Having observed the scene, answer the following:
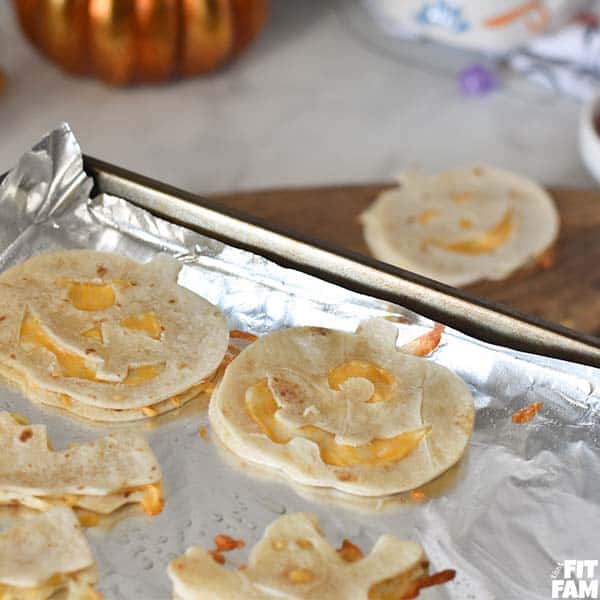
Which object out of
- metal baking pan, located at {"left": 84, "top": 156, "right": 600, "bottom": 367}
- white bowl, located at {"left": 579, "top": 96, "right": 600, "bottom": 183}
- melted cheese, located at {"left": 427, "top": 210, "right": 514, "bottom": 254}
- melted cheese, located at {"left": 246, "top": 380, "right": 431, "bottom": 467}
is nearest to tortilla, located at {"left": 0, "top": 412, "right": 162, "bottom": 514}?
melted cheese, located at {"left": 246, "top": 380, "right": 431, "bottom": 467}

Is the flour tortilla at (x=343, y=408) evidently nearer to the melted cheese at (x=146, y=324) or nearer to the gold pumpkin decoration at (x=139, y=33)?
the melted cheese at (x=146, y=324)

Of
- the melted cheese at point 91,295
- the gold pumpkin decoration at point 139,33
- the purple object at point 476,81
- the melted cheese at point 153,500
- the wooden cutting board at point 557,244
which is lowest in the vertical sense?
the purple object at point 476,81

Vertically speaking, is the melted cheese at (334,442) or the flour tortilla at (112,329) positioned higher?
the flour tortilla at (112,329)

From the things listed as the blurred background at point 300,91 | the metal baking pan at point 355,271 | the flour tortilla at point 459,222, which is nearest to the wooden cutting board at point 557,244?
the flour tortilla at point 459,222

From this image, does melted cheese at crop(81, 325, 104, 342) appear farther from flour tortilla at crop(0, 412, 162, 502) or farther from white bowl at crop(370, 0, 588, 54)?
white bowl at crop(370, 0, 588, 54)

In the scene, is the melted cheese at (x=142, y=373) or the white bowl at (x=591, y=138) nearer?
the melted cheese at (x=142, y=373)

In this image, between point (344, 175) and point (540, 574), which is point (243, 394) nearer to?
point (540, 574)

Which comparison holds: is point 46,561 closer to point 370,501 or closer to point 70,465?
point 70,465
